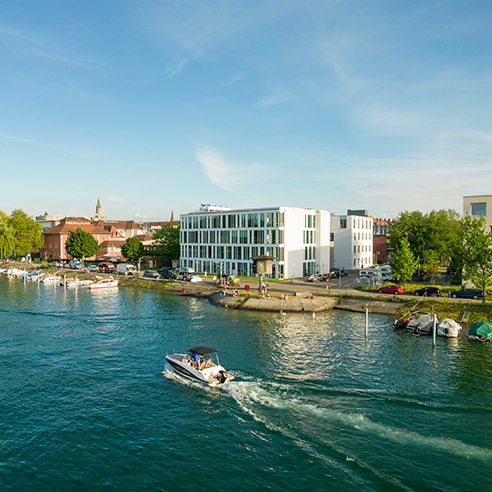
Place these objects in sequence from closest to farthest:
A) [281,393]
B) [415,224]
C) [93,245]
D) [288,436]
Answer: [288,436], [281,393], [415,224], [93,245]

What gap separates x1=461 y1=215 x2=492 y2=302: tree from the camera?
56.1m

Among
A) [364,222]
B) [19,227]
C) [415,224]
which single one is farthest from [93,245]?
[415,224]

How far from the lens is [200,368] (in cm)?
3284

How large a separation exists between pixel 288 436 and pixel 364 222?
10260cm

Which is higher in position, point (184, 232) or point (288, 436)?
point (184, 232)

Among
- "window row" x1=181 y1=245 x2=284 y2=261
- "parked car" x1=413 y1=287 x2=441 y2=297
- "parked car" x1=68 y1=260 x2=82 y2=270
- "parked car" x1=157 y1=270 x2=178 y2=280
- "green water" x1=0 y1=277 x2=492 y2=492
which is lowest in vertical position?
"green water" x1=0 y1=277 x2=492 y2=492

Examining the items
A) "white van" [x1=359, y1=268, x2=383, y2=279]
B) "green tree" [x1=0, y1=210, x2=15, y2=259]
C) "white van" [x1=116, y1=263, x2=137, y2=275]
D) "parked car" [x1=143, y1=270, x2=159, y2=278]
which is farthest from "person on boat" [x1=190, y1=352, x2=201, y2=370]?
"green tree" [x1=0, y1=210, x2=15, y2=259]

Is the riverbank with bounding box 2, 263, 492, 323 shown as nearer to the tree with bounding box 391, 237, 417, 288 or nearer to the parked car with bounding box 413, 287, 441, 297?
the parked car with bounding box 413, 287, 441, 297

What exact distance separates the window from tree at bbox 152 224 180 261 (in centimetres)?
7863

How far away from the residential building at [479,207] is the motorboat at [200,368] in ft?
182

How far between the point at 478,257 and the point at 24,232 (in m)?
150

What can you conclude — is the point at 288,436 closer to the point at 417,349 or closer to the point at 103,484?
the point at 103,484

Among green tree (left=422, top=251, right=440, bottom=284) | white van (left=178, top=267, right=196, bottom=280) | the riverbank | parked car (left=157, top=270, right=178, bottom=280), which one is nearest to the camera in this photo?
the riverbank

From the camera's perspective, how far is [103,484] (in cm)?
1972
